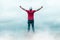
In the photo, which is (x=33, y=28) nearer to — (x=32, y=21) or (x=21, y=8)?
(x=32, y=21)

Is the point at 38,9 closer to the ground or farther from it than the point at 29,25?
farther from it

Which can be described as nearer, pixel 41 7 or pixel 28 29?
pixel 41 7

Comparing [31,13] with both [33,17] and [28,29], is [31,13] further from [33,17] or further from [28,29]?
[28,29]

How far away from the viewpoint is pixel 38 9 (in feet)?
119

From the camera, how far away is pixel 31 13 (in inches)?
1437

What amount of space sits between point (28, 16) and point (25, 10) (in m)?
1.13

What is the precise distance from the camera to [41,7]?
116 feet

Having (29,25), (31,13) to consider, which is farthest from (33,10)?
(29,25)

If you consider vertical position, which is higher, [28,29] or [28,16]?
[28,16]

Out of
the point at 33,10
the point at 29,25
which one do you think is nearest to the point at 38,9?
the point at 33,10

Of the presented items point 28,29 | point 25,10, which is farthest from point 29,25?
point 25,10

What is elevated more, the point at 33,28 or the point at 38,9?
the point at 38,9

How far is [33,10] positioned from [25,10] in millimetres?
1354

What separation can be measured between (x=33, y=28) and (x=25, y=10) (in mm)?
3553
